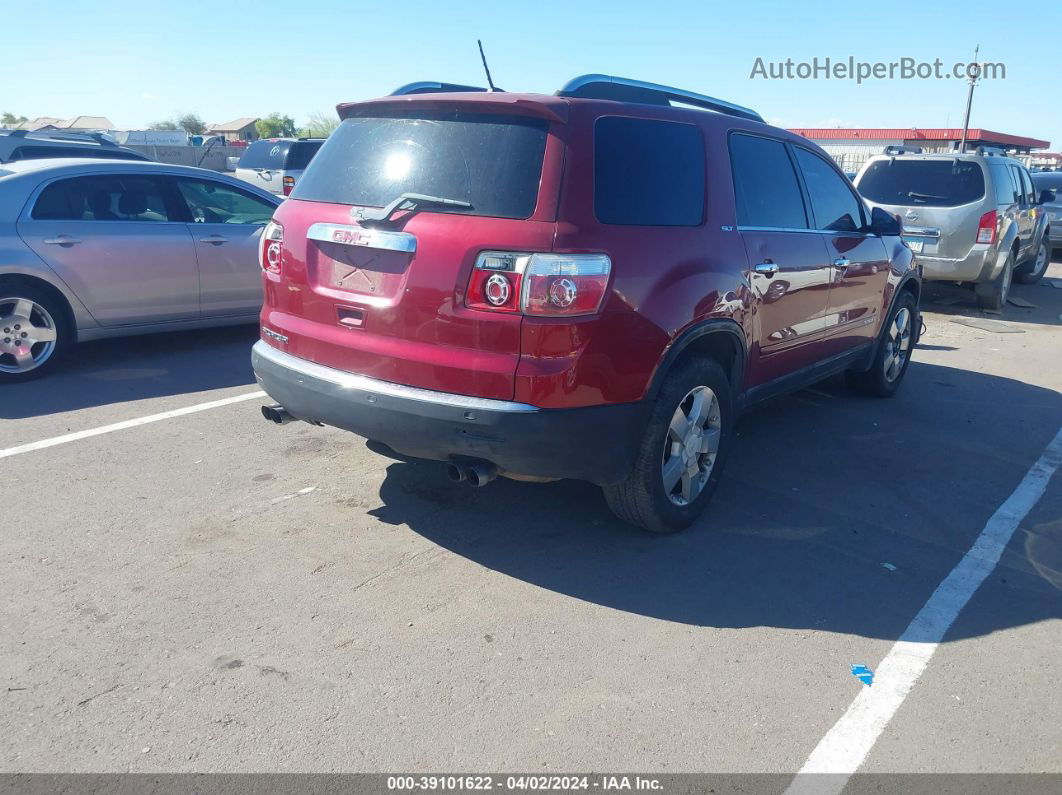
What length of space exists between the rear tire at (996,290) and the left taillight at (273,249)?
978 cm

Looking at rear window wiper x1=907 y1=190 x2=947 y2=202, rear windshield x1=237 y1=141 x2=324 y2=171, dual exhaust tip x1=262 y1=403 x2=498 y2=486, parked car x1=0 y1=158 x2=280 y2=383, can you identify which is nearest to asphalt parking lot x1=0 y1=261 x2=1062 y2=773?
dual exhaust tip x1=262 y1=403 x2=498 y2=486

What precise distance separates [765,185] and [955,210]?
23.2 feet

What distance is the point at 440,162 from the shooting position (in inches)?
145

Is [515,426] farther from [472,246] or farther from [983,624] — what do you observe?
[983,624]

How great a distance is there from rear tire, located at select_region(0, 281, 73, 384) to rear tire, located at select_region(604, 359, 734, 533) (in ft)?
15.0

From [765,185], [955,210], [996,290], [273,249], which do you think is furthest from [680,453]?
[996,290]

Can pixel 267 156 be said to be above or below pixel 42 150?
above

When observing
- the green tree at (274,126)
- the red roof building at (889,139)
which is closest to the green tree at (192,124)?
the green tree at (274,126)

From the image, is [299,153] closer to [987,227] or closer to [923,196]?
[923,196]

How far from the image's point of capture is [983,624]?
11.7 ft

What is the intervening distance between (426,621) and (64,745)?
4.16ft

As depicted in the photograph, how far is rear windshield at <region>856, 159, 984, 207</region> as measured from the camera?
35.2ft

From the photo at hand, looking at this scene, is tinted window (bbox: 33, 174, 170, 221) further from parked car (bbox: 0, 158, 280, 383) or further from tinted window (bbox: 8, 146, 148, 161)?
tinted window (bbox: 8, 146, 148, 161)

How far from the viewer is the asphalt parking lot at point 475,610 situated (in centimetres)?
277
